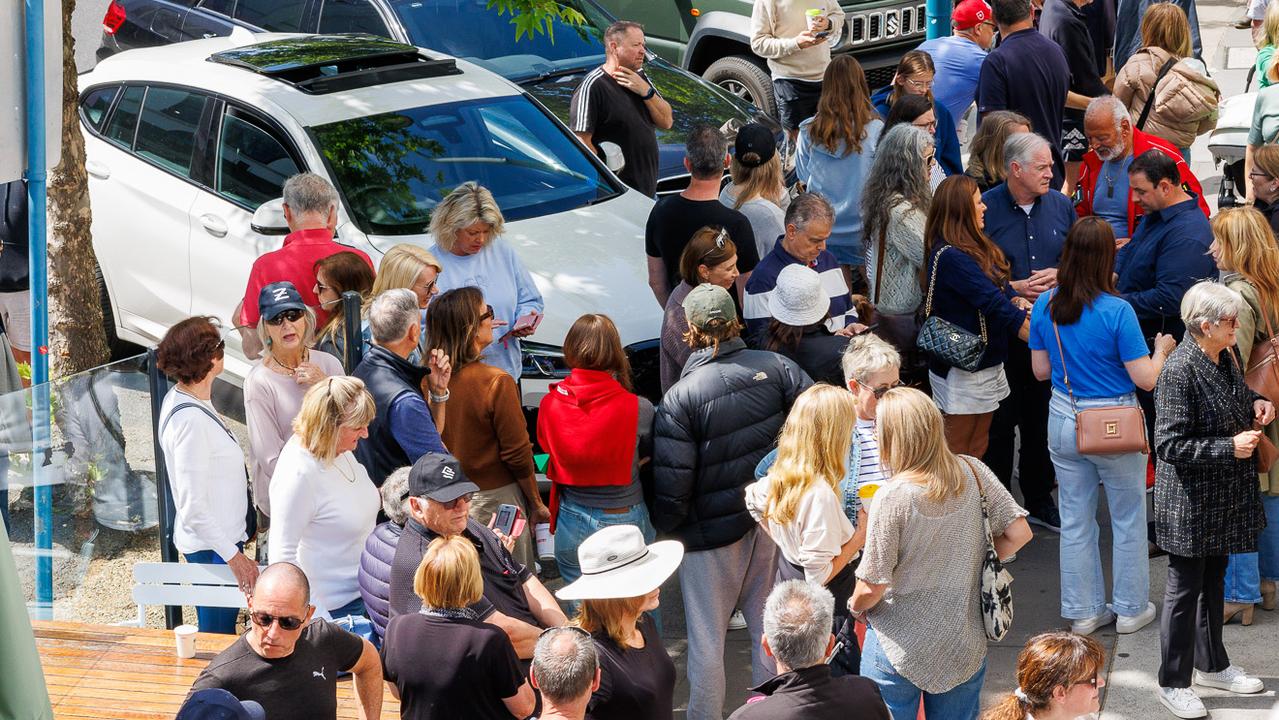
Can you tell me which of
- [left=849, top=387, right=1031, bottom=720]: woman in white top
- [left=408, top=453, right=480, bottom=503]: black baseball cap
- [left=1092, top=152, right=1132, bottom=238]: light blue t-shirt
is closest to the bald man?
[left=408, top=453, right=480, bottom=503]: black baseball cap

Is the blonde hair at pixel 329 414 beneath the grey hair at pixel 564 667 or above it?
above

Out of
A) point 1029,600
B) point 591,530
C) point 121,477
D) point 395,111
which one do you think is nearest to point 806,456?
point 591,530

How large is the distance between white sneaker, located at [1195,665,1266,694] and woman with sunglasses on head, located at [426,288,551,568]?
305 centimetres

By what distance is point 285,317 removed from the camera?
6.47m

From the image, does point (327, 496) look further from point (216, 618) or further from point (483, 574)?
point (216, 618)

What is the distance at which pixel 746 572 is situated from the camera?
646 cm

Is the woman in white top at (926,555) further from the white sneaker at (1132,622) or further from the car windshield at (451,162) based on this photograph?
the car windshield at (451,162)

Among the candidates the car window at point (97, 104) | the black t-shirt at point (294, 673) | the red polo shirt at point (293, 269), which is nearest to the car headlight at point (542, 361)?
the red polo shirt at point (293, 269)

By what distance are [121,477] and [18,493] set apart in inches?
17.3

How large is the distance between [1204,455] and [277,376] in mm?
3931

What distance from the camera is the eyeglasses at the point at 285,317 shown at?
6.46 meters

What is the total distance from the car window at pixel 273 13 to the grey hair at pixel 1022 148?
261 inches

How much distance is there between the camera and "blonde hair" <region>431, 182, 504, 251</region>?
7344 mm

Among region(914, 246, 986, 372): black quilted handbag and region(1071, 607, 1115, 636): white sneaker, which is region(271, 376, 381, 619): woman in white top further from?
region(1071, 607, 1115, 636): white sneaker
